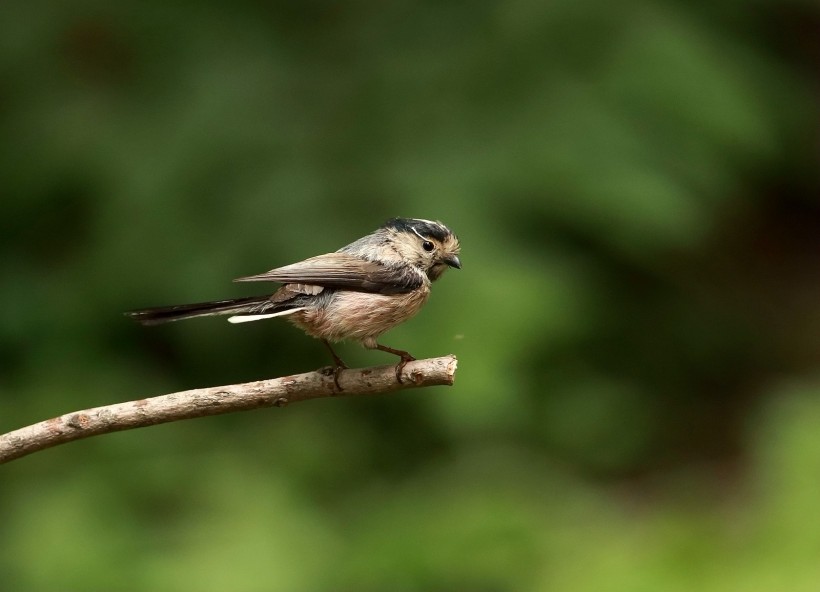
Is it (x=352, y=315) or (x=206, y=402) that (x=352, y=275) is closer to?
(x=352, y=315)

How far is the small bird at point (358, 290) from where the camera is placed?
362 cm

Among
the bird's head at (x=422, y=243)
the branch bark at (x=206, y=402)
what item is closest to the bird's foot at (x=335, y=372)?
the branch bark at (x=206, y=402)

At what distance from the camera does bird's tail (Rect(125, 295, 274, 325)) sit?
3.22 m

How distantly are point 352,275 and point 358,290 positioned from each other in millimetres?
62

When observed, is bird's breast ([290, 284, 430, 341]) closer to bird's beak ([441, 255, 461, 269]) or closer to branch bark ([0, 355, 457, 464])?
bird's beak ([441, 255, 461, 269])

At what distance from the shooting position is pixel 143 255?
580 centimetres

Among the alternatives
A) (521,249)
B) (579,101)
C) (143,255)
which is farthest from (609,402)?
(143,255)

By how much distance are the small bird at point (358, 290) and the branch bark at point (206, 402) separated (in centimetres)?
30

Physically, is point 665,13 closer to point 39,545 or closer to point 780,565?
point 780,565

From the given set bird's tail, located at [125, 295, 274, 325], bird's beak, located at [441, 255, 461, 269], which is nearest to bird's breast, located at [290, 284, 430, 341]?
bird's tail, located at [125, 295, 274, 325]

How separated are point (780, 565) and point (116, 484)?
3.20 m

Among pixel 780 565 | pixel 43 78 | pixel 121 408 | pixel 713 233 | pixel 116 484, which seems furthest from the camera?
pixel 713 233

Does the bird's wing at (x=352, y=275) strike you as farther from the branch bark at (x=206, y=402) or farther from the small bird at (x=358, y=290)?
the branch bark at (x=206, y=402)

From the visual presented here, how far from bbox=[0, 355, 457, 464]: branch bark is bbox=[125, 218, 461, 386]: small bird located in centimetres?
30
